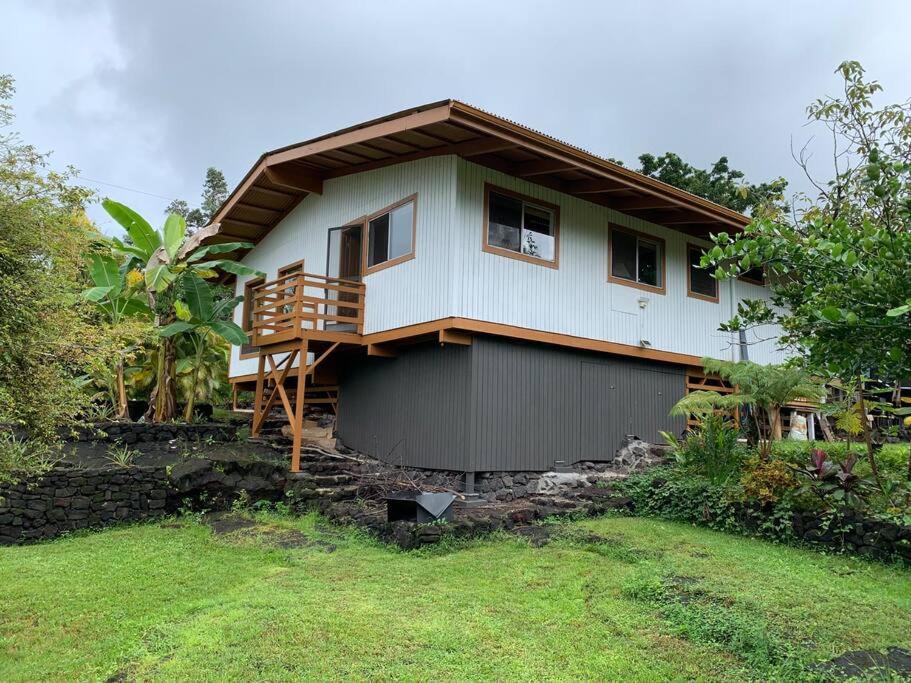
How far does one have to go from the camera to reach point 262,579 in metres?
6.84

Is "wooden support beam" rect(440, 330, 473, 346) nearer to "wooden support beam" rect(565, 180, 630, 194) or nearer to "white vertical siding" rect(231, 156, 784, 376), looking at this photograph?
"white vertical siding" rect(231, 156, 784, 376)

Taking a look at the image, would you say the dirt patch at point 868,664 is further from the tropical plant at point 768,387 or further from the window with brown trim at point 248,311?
the window with brown trim at point 248,311

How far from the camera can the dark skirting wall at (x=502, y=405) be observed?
35.0ft

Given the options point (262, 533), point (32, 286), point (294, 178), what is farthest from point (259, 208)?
point (32, 286)

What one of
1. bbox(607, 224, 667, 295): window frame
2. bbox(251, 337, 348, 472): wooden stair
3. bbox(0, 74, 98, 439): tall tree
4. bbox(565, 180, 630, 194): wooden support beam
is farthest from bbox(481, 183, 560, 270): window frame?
bbox(0, 74, 98, 439): tall tree

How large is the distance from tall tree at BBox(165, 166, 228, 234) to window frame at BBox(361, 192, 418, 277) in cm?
2337

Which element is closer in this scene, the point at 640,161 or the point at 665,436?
the point at 665,436

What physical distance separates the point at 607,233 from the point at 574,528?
620 cm

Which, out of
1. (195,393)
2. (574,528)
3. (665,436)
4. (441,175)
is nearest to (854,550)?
(574,528)

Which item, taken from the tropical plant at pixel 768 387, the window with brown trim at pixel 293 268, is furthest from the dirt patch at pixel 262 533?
the tropical plant at pixel 768 387

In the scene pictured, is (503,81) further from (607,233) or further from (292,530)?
(292,530)

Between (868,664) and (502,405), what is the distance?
6790mm

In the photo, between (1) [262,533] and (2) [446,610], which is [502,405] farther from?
(2) [446,610]

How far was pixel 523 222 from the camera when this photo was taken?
37.6 ft
